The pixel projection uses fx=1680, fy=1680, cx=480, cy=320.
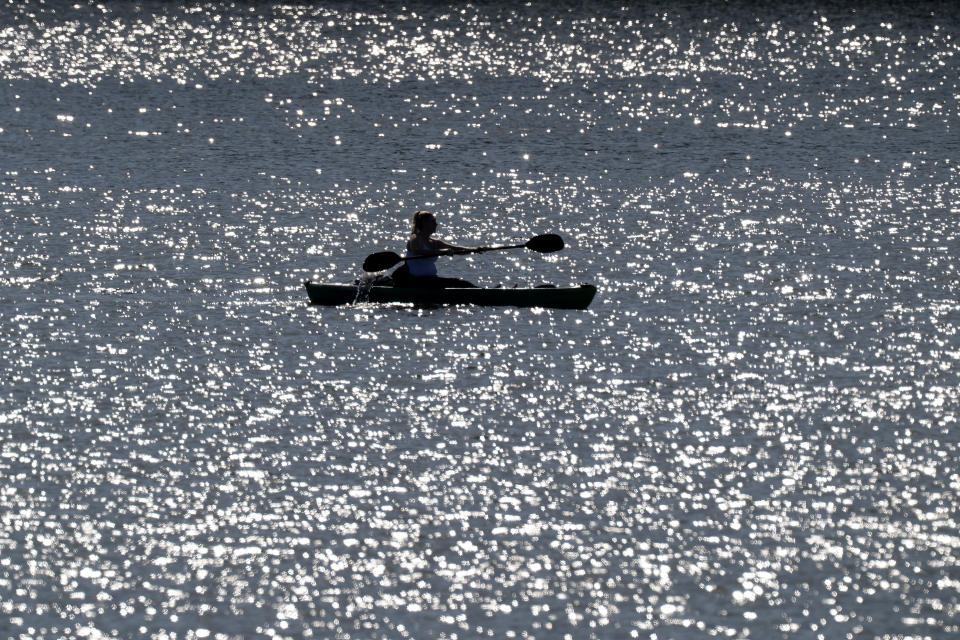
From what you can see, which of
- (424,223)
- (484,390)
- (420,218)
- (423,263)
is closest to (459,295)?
(423,263)

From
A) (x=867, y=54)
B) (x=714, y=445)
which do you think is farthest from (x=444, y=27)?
(x=714, y=445)

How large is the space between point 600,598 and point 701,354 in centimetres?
1040

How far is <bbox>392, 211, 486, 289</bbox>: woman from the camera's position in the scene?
28062 mm

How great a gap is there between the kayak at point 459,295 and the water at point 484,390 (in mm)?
285

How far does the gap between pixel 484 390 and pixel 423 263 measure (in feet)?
19.8

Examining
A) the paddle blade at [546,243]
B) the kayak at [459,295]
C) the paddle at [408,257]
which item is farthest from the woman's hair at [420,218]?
the paddle blade at [546,243]

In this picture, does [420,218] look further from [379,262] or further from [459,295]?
[459,295]

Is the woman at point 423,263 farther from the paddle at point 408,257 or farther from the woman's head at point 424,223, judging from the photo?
the paddle at point 408,257

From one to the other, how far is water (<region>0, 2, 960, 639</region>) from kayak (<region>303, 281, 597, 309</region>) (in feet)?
0.94

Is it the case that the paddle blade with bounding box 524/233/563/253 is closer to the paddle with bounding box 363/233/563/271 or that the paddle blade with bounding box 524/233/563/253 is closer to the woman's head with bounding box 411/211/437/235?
the paddle with bounding box 363/233/563/271

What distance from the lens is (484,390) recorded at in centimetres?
2259

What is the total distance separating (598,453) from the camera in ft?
63.8

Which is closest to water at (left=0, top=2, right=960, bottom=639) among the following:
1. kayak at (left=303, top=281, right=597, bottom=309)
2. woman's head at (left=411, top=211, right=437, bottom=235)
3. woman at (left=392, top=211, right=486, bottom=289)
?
kayak at (left=303, top=281, right=597, bottom=309)

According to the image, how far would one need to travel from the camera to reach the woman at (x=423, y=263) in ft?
92.1
